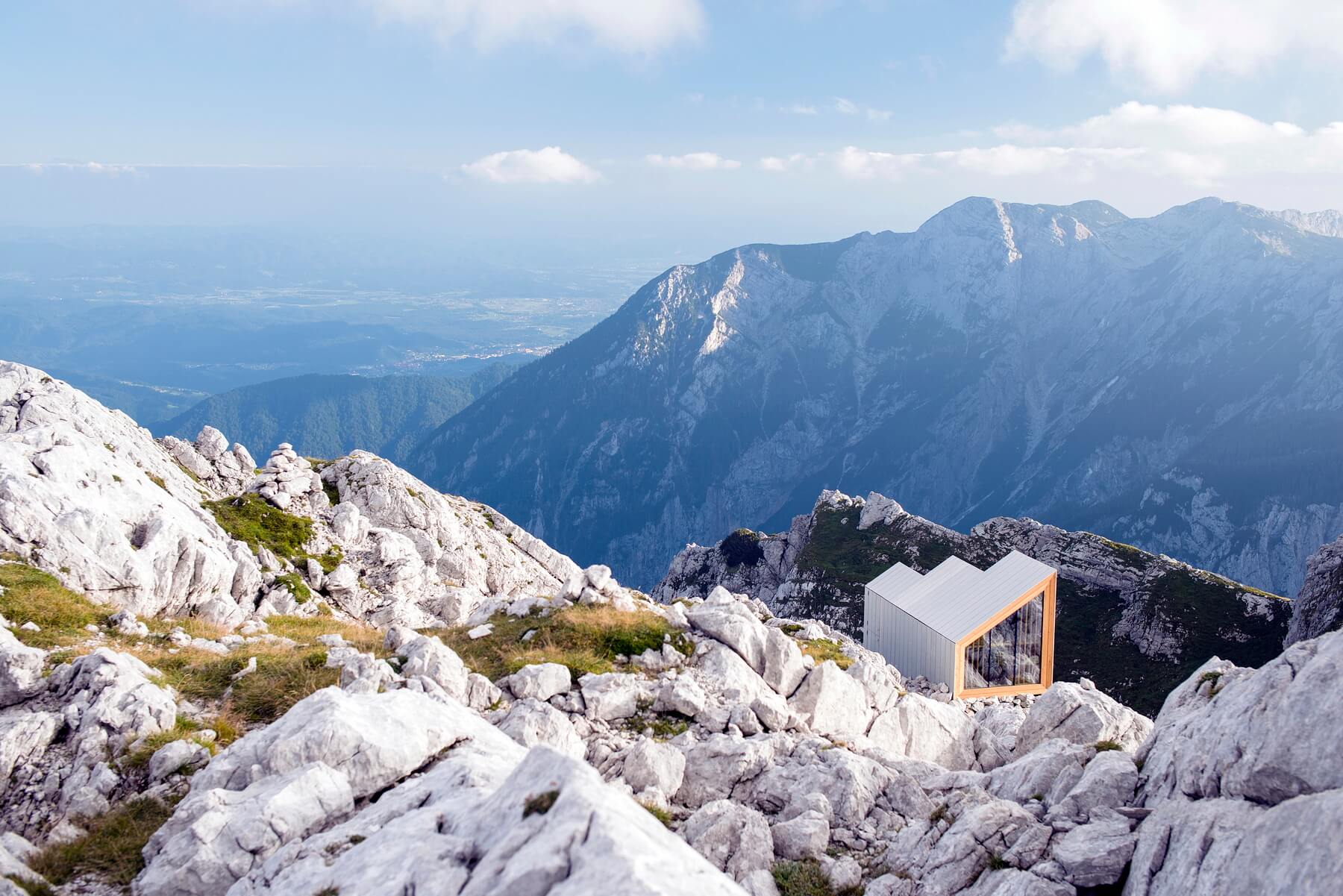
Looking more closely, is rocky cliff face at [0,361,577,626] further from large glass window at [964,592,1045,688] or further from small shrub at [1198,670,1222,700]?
small shrub at [1198,670,1222,700]

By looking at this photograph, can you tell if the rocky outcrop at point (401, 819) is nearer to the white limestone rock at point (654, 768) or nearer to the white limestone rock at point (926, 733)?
the white limestone rock at point (654, 768)

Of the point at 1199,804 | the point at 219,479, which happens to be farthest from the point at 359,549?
the point at 1199,804

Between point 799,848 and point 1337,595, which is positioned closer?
point 799,848

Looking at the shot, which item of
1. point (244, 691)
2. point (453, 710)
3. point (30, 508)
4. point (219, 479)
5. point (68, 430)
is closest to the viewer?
point (453, 710)

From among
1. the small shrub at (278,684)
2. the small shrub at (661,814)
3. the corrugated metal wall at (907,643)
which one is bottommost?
the corrugated metal wall at (907,643)

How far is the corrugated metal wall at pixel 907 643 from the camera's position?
35.4 meters

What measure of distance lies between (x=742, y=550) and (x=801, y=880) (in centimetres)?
8488

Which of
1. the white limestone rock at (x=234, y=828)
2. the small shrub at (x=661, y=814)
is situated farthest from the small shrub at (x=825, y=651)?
the white limestone rock at (x=234, y=828)

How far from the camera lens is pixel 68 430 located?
32594mm

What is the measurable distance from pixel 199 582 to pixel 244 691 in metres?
14.6

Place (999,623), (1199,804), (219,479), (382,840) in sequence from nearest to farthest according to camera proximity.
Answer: (382,840), (1199,804), (999,623), (219,479)

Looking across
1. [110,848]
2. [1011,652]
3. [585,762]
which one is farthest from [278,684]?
[1011,652]

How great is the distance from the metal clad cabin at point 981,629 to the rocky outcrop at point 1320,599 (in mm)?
35206

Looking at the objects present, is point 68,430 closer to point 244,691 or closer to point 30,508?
point 30,508
